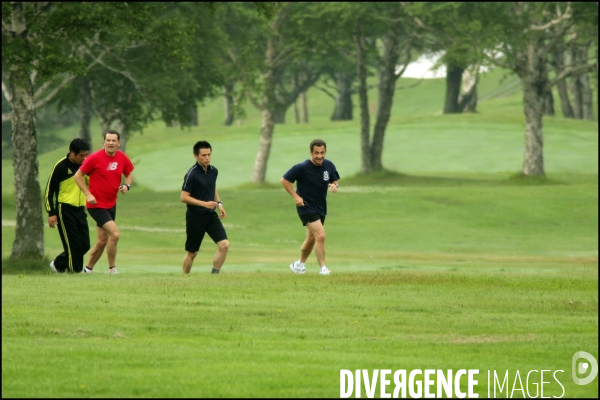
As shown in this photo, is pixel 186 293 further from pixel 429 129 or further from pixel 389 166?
pixel 429 129

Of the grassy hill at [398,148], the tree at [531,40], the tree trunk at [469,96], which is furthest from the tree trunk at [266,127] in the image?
the tree trunk at [469,96]

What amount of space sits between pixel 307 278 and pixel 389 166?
4472cm

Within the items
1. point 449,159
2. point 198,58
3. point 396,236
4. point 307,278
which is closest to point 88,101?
point 198,58

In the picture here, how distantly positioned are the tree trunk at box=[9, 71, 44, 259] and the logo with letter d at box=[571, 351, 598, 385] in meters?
15.1

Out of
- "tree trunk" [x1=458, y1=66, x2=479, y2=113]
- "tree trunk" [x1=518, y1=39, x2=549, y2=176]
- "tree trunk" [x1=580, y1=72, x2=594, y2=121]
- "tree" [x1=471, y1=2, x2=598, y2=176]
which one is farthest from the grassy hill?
"tree trunk" [x1=580, y1=72, x2=594, y2=121]

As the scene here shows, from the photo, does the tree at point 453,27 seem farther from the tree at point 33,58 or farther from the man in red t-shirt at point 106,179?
the man in red t-shirt at point 106,179

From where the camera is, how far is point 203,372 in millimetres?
8617

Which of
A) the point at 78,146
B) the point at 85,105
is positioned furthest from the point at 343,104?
the point at 78,146

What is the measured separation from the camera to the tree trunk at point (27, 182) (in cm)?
2223

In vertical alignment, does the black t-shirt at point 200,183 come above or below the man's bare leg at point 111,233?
above

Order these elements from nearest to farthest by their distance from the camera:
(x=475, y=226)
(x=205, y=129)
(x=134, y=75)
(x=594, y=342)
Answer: (x=594, y=342)
(x=475, y=226)
(x=134, y=75)
(x=205, y=129)

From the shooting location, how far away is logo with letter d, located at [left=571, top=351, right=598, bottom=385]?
8.52 m

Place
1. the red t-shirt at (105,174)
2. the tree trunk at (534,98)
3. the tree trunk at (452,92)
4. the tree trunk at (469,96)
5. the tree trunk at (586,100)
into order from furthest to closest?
the tree trunk at (586,100) < the tree trunk at (469,96) < the tree trunk at (452,92) < the tree trunk at (534,98) < the red t-shirt at (105,174)

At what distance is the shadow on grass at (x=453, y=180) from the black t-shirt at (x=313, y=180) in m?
31.8
